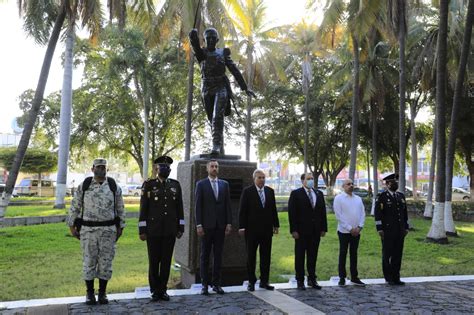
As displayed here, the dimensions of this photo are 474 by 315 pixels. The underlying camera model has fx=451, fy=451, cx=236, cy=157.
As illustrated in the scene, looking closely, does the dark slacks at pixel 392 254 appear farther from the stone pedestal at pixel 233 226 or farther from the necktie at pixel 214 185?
the necktie at pixel 214 185

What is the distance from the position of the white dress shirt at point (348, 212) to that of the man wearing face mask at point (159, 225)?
257 cm

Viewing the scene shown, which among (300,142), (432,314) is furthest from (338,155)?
(432,314)

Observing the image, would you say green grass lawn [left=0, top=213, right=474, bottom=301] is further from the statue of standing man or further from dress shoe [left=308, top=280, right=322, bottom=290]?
the statue of standing man

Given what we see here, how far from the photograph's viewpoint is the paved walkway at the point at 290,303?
5453mm

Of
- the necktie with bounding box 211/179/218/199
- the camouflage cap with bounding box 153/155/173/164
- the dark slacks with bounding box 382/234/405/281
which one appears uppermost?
the camouflage cap with bounding box 153/155/173/164

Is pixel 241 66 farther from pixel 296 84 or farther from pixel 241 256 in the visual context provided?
pixel 241 256

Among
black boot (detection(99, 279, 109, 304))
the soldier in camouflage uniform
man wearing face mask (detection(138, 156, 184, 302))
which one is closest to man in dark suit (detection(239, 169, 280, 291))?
man wearing face mask (detection(138, 156, 184, 302))

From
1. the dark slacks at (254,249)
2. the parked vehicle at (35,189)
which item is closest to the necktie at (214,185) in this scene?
the dark slacks at (254,249)

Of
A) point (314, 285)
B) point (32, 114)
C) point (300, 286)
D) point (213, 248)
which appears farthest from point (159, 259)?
point (32, 114)

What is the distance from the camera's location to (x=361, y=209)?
7188 millimetres

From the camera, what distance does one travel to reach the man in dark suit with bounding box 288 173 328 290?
6.76 metres

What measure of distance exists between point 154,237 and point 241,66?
766 inches

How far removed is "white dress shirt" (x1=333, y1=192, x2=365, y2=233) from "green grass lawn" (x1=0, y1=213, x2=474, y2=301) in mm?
1543

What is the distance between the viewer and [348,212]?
706 centimetres
